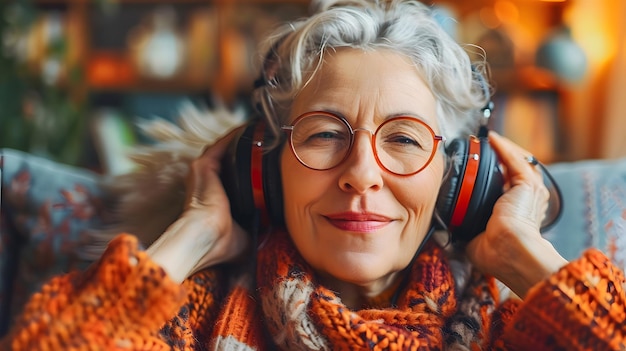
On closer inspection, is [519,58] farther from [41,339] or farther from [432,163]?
[41,339]

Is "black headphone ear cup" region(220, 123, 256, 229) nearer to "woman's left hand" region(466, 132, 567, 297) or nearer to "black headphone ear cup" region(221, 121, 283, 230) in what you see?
"black headphone ear cup" region(221, 121, 283, 230)

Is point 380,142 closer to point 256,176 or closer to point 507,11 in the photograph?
point 256,176

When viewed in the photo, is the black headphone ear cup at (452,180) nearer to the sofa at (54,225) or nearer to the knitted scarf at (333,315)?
the knitted scarf at (333,315)

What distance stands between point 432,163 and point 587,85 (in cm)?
241

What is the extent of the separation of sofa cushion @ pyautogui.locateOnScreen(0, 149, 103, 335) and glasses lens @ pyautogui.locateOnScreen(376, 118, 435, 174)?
0.64 m

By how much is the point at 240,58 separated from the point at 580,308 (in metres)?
2.61

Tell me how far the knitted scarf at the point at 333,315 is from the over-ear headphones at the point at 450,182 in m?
0.06

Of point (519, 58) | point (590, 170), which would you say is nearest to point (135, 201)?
point (590, 170)

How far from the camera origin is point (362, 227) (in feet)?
3.36

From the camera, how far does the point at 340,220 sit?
1042 millimetres

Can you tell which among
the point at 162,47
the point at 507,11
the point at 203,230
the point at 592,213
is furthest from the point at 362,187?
the point at 507,11

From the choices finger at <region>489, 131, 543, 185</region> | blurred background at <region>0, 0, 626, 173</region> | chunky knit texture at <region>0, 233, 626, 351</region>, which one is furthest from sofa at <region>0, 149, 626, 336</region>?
blurred background at <region>0, 0, 626, 173</region>

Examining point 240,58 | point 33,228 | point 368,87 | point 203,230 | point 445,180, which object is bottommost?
point 240,58

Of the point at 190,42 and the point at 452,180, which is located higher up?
the point at 452,180
